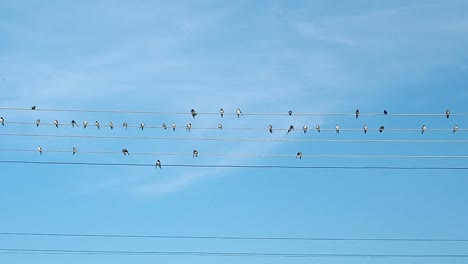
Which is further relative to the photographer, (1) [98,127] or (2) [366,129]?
(1) [98,127]

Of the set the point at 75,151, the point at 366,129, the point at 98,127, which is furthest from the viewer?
the point at 98,127

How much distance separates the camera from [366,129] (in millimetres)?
39469

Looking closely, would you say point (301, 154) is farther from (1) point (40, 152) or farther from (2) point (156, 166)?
(1) point (40, 152)

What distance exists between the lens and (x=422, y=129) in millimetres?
38812

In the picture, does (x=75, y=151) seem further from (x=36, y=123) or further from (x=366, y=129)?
(x=366, y=129)

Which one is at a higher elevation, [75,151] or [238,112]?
[238,112]

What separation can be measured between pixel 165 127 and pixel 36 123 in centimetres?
661

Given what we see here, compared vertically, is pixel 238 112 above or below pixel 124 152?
above

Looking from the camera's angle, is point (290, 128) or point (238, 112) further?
point (238, 112)

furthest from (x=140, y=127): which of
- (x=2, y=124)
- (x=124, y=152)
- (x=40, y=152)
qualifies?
(x=2, y=124)

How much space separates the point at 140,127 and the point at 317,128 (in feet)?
37.3

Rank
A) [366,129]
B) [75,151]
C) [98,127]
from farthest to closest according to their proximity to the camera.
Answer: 1. [98,127]
2. [366,129]
3. [75,151]

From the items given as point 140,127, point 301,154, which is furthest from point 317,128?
point 140,127

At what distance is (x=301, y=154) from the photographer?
138 ft
